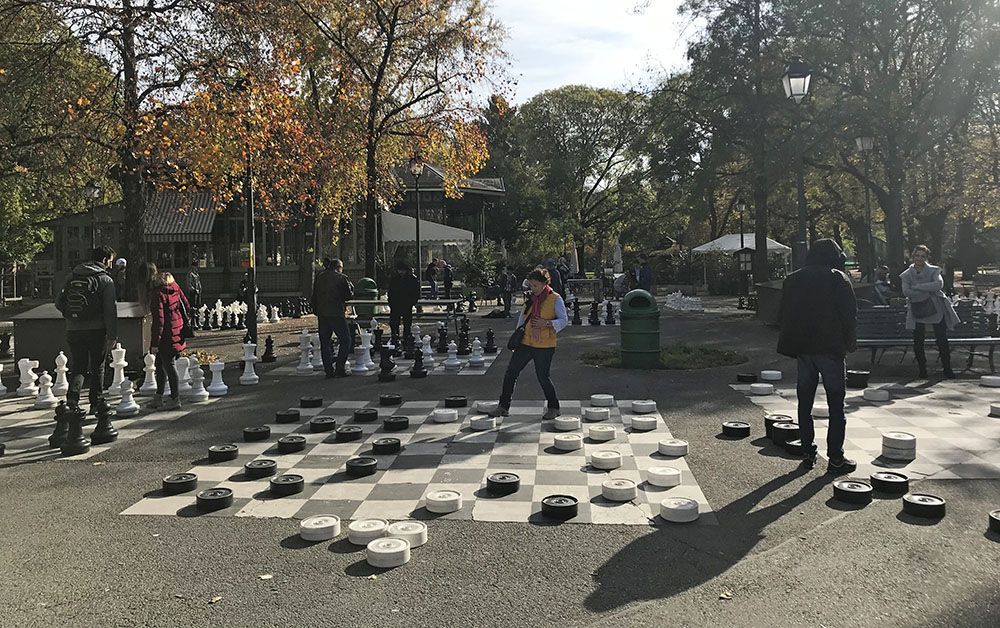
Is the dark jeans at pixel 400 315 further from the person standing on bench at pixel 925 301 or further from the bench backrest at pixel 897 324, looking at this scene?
the person standing on bench at pixel 925 301

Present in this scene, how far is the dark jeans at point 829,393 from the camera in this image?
5.84m

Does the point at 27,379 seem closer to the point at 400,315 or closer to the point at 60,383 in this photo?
the point at 60,383

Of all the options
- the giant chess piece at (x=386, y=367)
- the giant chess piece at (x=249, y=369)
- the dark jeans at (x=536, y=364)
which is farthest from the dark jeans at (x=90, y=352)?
the dark jeans at (x=536, y=364)

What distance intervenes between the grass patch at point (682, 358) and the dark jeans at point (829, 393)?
5400mm

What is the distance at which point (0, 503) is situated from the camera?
547 cm

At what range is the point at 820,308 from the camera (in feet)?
19.5

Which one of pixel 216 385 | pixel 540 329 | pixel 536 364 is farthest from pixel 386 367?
pixel 540 329

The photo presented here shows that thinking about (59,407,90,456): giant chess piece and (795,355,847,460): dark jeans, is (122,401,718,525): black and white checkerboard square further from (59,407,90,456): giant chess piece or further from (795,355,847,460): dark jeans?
(59,407,90,456): giant chess piece

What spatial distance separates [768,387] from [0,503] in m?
8.43

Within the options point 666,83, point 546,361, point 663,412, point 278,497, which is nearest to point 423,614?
point 278,497

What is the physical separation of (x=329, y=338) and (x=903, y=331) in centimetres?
925

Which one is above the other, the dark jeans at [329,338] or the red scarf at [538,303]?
the red scarf at [538,303]

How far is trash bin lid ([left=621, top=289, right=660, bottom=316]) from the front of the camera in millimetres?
11586

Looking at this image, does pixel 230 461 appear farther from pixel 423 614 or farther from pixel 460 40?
pixel 460 40
